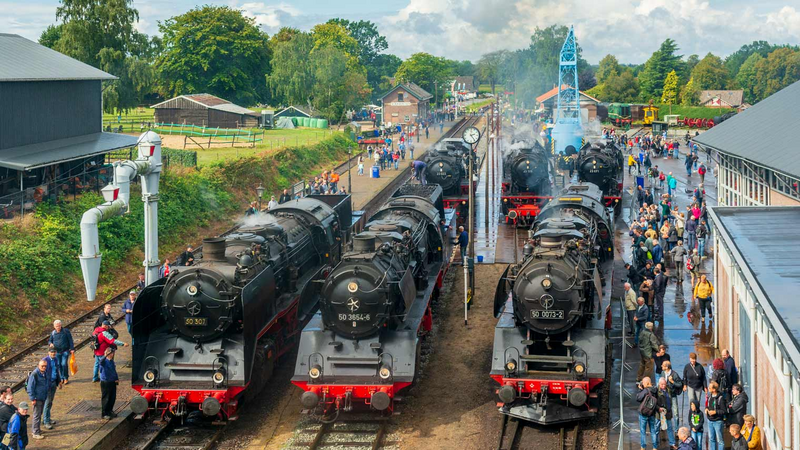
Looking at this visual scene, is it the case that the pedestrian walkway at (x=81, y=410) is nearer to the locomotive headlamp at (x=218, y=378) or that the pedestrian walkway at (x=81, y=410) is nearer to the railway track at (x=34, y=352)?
the railway track at (x=34, y=352)

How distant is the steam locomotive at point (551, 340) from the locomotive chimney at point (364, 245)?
291cm

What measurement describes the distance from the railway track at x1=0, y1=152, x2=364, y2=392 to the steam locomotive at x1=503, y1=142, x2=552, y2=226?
17.0 meters

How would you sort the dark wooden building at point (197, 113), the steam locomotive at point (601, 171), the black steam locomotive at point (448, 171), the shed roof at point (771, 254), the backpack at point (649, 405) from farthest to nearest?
the dark wooden building at point (197, 113) → the steam locomotive at point (601, 171) → the black steam locomotive at point (448, 171) → the backpack at point (649, 405) → the shed roof at point (771, 254)

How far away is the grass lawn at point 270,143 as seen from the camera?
4462 centimetres

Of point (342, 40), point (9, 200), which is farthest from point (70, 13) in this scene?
point (342, 40)

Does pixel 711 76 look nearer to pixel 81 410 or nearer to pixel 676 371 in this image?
pixel 676 371

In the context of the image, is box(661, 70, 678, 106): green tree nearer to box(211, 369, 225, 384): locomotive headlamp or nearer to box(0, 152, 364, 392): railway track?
box(0, 152, 364, 392): railway track

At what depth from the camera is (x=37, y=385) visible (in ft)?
47.5

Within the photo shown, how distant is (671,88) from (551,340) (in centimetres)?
8734

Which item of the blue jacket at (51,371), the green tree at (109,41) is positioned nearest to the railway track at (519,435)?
the blue jacket at (51,371)

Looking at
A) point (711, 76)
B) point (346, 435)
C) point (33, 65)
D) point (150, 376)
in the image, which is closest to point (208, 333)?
point (150, 376)

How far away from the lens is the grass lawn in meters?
44.6

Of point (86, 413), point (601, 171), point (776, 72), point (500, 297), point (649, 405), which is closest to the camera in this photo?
point (649, 405)

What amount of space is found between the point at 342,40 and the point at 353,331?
3473 inches
